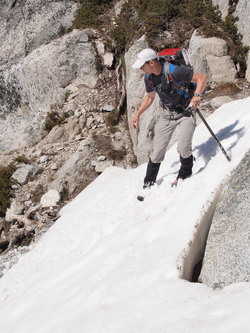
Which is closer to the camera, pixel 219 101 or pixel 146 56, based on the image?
pixel 146 56

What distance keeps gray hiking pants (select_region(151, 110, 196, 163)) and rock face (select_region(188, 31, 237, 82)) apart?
650 cm

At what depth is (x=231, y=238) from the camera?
519 centimetres

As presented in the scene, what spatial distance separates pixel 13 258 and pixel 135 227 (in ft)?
13.3

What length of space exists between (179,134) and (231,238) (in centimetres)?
281

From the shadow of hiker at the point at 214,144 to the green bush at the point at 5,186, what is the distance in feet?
31.6

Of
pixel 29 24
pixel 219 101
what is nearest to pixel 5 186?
pixel 219 101

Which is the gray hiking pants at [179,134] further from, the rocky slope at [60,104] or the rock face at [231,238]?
the rocky slope at [60,104]

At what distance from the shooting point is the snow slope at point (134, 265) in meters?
4.30

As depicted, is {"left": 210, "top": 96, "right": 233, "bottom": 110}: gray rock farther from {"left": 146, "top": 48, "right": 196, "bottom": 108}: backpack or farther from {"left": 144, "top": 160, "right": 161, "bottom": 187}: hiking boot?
{"left": 146, "top": 48, "right": 196, "bottom": 108}: backpack

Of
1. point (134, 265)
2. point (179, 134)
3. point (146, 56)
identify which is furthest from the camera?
point (179, 134)

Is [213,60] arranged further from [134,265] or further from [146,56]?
[134,265]

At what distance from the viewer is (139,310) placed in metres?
4.59

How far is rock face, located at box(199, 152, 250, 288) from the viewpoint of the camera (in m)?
4.83

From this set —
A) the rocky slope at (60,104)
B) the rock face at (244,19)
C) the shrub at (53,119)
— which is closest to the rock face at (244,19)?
the rock face at (244,19)
